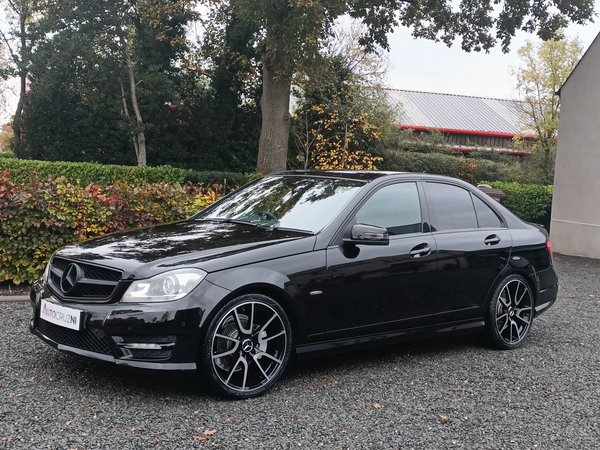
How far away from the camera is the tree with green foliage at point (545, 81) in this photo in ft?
117

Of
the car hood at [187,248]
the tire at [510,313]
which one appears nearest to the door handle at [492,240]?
the tire at [510,313]

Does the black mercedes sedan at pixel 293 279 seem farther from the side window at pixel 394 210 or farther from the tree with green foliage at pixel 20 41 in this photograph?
the tree with green foliage at pixel 20 41

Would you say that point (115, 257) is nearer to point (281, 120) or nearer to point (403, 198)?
point (403, 198)

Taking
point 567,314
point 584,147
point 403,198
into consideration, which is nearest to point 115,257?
point 403,198

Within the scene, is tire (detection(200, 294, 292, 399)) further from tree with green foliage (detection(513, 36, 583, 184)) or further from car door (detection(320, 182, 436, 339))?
tree with green foliage (detection(513, 36, 583, 184))

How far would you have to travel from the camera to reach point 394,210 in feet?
16.4

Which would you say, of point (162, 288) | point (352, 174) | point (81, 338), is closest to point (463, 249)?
point (352, 174)

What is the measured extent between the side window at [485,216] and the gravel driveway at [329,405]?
1.22 metres

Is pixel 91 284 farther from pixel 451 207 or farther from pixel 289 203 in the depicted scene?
pixel 451 207

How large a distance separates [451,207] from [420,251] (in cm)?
72

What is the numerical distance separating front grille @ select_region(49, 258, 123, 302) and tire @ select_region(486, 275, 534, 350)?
3438 millimetres

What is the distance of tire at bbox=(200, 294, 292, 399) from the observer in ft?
12.8

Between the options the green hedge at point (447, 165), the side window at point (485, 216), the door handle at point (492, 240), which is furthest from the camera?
the green hedge at point (447, 165)

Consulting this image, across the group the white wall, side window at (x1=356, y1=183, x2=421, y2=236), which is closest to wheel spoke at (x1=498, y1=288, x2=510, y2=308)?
side window at (x1=356, y1=183, x2=421, y2=236)
